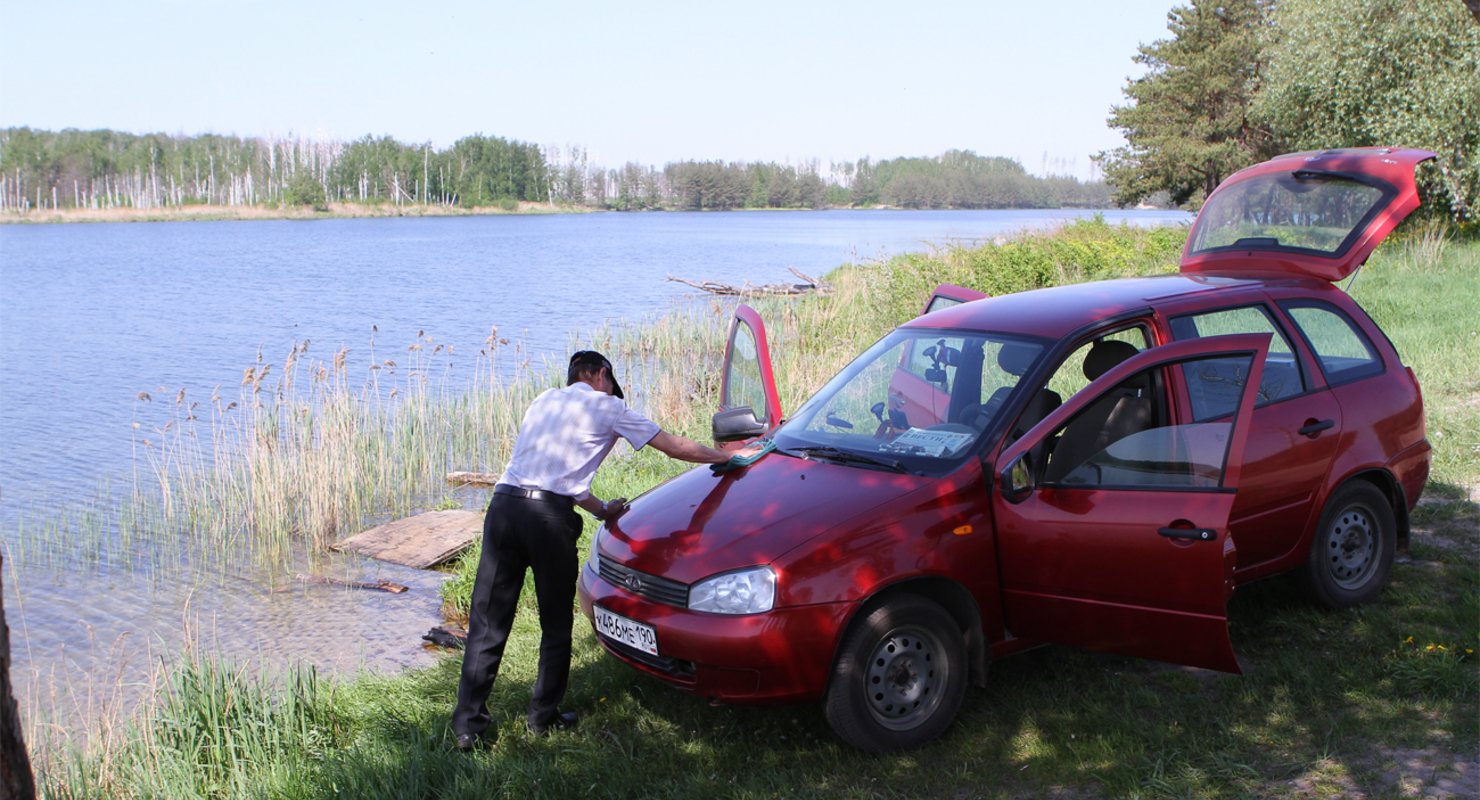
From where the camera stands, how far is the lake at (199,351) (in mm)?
8938

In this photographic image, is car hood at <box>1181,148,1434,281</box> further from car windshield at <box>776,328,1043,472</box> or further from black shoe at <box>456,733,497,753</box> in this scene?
black shoe at <box>456,733,497,753</box>

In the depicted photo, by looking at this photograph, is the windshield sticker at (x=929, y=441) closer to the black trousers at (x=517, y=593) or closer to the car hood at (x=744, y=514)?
the car hood at (x=744, y=514)

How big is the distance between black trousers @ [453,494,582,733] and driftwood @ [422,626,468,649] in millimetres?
2885

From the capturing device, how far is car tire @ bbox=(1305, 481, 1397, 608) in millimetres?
5957

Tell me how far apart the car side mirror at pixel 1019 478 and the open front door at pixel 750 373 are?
1415 mm

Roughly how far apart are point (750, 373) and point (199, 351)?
66.3ft

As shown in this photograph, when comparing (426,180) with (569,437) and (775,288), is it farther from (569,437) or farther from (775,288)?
(569,437)

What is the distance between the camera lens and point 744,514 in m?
4.94

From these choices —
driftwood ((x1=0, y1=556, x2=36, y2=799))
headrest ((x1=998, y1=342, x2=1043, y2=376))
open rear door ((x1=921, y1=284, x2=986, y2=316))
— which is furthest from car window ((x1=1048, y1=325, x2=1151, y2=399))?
driftwood ((x1=0, y1=556, x2=36, y2=799))

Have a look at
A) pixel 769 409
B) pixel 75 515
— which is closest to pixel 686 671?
pixel 769 409

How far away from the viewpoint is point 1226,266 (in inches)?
289

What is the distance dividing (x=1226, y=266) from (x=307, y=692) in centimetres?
595

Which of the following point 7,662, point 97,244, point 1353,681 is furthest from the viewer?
point 97,244

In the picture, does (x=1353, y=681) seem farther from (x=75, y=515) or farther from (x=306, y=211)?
(x=306, y=211)
